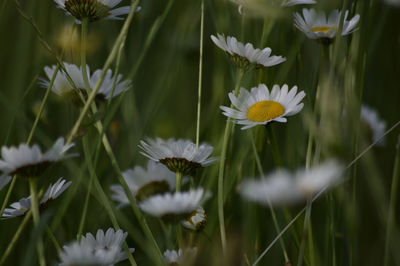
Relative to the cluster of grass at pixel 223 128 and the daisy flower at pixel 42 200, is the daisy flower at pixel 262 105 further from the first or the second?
the daisy flower at pixel 42 200

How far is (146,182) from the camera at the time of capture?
1.95 feet

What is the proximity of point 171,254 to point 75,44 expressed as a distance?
688 millimetres

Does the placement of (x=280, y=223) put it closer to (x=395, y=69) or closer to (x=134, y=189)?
(x=134, y=189)

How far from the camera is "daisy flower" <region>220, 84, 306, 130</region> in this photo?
19.7 inches

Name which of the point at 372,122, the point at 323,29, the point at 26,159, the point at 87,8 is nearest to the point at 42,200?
the point at 26,159

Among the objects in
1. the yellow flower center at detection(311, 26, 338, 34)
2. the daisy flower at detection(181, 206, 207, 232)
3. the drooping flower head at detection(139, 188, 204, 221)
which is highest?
the yellow flower center at detection(311, 26, 338, 34)

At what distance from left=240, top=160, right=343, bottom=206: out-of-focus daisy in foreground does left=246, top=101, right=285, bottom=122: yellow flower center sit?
0.20 feet

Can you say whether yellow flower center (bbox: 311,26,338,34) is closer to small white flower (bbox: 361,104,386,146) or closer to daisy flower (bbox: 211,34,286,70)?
daisy flower (bbox: 211,34,286,70)

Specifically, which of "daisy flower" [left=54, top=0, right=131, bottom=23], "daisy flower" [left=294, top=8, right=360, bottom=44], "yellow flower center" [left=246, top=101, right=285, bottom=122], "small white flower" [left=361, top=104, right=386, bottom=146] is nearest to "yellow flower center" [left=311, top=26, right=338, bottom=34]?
"daisy flower" [left=294, top=8, right=360, bottom=44]

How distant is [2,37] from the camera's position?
1.08 meters

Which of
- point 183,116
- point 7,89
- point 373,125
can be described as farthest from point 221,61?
point 7,89

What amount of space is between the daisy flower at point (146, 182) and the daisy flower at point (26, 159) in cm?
20

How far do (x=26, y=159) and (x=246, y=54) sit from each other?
245mm

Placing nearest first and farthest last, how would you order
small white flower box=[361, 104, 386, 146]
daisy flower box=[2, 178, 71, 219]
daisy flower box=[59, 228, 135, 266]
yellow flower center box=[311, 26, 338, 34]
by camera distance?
daisy flower box=[59, 228, 135, 266] → daisy flower box=[2, 178, 71, 219] → yellow flower center box=[311, 26, 338, 34] → small white flower box=[361, 104, 386, 146]
